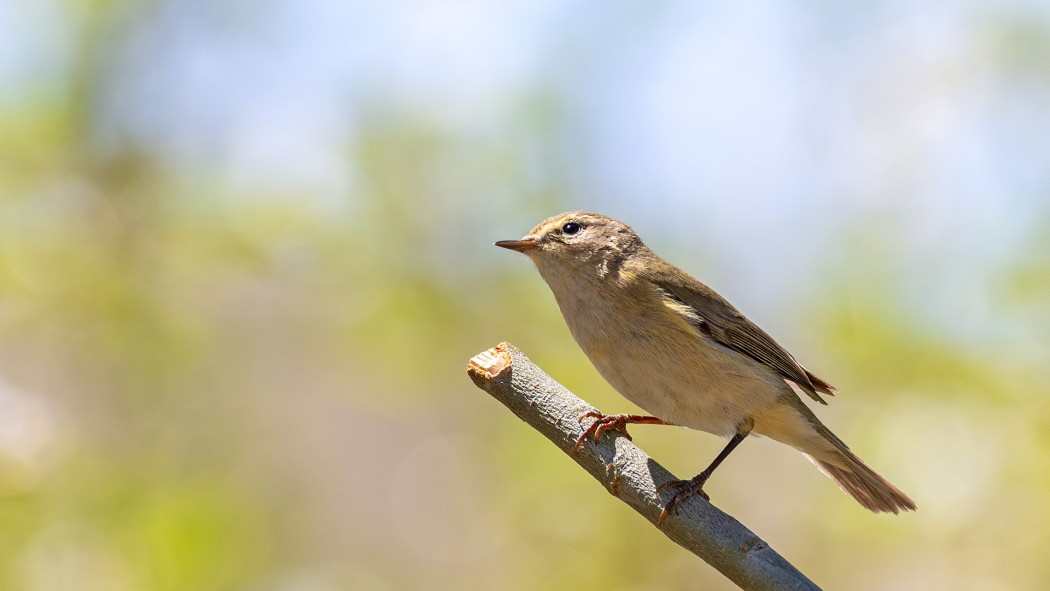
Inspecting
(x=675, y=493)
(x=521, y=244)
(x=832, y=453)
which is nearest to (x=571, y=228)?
(x=521, y=244)

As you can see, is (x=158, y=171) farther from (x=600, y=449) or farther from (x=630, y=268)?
(x=600, y=449)

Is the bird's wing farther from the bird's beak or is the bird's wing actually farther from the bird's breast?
the bird's beak

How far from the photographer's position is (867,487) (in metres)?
4.13

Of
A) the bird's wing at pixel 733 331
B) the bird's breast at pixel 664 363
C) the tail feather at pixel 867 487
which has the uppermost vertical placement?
the bird's wing at pixel 733 331

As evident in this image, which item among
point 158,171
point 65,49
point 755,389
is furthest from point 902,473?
point 65,49

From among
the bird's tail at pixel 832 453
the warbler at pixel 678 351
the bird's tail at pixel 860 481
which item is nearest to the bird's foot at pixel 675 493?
the warbler at pixel 678 351

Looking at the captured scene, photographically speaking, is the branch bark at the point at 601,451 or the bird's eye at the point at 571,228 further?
the bird's eye at the point at 571,228

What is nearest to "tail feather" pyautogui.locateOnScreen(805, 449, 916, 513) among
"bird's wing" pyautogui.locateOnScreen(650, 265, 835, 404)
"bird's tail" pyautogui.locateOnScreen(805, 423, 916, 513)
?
"bird's tail" pyautogui.locateOnScreen(805, 423, 916, 513)

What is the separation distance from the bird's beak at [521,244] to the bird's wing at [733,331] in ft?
1.91

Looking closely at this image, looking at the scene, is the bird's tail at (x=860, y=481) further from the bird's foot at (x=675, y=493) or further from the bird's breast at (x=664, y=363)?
the bird's foot at (x=675, y=493)

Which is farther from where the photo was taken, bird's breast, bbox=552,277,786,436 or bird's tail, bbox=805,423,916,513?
bird's tail, bbox=805,423,916,513

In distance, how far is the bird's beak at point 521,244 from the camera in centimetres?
422

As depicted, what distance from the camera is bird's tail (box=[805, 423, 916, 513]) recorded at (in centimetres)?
402

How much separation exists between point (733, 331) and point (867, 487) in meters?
0.94
